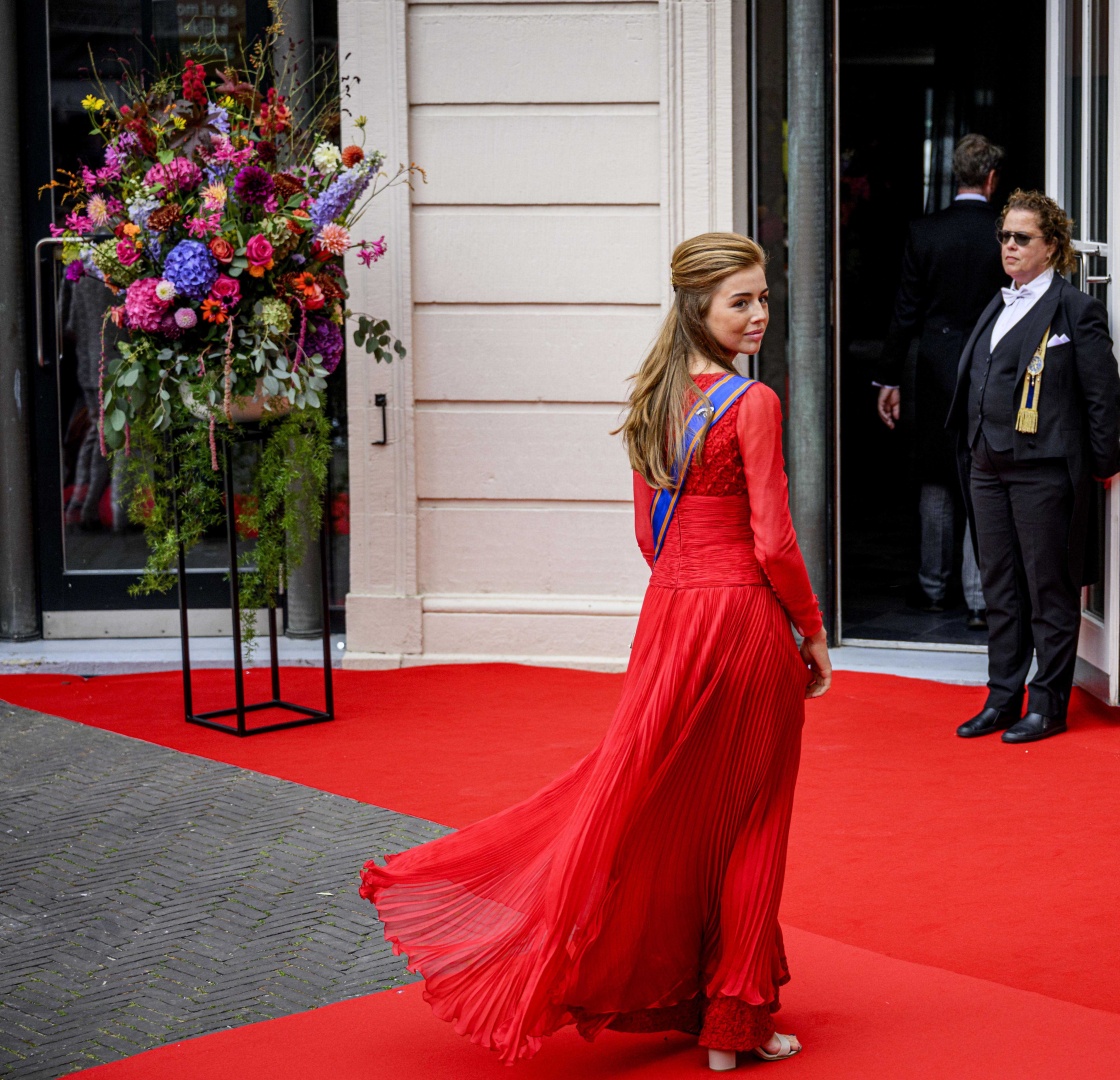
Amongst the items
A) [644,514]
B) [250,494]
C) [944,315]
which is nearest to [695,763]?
[644,514]

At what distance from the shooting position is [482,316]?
24.3ft

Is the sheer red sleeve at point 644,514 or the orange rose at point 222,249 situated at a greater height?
the orange rose at point 222,249

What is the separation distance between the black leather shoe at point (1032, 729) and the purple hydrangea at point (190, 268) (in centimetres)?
334

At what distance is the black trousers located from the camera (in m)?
6.08

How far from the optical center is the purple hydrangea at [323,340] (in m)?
6.35

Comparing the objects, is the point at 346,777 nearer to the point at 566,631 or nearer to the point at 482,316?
the point at 566,631

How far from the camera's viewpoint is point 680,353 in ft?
11.6

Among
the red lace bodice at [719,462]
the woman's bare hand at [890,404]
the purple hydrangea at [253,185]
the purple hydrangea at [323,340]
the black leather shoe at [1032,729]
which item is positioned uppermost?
the purple hydrangea at [253,185]

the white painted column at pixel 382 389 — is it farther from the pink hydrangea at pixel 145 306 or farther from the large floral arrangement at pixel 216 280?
the pink hydrangea at pixel 145 306

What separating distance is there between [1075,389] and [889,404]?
2116 millimetres

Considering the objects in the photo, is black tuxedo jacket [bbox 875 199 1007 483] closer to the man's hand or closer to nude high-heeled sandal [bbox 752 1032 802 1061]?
the man's hand

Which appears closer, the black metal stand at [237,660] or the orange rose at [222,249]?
the orange rose at [222,249]

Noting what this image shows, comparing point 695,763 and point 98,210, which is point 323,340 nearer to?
point 98,210

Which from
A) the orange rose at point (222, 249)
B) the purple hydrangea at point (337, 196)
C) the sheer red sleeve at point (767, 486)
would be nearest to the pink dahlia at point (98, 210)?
the orange rose at point (222, 249)
